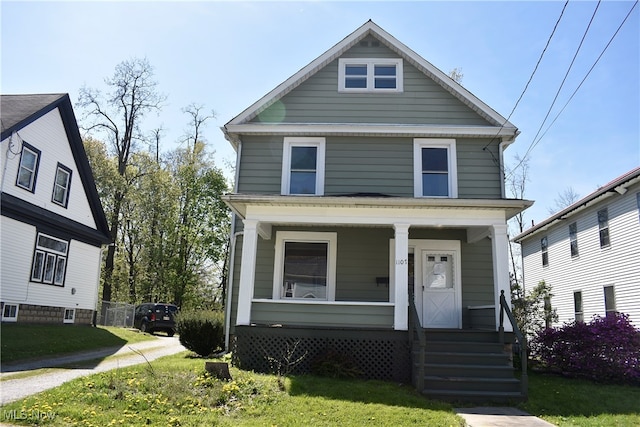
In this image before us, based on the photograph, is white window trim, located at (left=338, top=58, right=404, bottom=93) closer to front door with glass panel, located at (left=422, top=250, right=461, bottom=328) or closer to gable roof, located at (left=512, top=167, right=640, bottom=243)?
front door with glass panel, located at (left=422, top=250, right=461, bottom=328)

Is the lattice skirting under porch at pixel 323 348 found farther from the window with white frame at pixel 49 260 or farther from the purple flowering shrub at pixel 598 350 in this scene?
the window with white frame at pixel 49 260

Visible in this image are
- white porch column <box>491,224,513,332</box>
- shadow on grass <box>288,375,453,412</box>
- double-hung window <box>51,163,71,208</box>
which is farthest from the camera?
double-hung window <box>51,163,71,208</box>

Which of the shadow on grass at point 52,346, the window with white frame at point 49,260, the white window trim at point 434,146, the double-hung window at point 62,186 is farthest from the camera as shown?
the double-hung window at point 62,186

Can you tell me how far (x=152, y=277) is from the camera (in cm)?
Answer: 3256

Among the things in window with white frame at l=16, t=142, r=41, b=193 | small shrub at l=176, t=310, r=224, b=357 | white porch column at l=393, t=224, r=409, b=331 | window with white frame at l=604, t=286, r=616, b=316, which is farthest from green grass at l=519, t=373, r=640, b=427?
window with white frame at l=16, t=142, r=41, b=193

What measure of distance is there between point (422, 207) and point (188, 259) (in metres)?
25.5

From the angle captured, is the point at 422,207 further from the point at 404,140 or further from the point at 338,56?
the point at 338,56

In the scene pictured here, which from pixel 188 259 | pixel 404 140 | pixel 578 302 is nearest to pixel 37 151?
pixel 404 140

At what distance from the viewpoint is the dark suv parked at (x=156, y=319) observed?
22.5 m

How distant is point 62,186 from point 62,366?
8.92 meters

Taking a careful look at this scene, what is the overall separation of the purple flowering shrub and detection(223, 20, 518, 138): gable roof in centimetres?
498

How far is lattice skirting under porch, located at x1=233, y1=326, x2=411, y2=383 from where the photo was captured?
31.4ft

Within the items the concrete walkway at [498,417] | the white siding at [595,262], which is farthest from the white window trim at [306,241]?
the white siding at [595,262]

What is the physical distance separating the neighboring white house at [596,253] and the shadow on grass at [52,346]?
1584 centimetres
